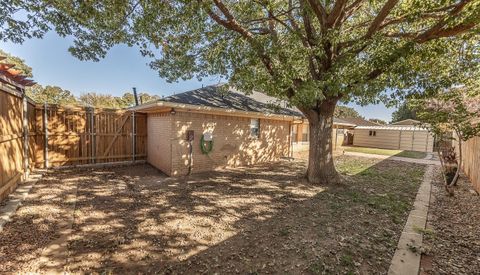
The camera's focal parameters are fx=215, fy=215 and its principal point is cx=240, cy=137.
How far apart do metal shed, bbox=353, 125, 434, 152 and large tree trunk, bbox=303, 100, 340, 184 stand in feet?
62.2

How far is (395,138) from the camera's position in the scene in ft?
75.2

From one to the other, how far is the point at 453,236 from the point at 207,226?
4779mm

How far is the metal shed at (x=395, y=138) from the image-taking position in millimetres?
21188

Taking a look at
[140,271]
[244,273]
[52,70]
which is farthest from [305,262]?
[52,70]

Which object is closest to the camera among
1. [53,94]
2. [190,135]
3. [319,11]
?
[319,11]

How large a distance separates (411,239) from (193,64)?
27.6 ft

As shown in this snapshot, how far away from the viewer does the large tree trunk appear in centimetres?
719

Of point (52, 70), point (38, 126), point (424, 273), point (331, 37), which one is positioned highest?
point (52, 70)

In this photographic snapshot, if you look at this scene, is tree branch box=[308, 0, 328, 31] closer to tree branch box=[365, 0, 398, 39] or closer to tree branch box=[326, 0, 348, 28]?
tree branch box=[326, 0, 348, 28]

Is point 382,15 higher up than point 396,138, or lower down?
higher up

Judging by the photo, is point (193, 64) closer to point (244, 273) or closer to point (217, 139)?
point (217, 139)

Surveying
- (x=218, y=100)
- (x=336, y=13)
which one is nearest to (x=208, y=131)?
(x=218, y=100)

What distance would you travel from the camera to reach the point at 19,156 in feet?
21.0

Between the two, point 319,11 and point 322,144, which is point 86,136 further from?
point 319,11
